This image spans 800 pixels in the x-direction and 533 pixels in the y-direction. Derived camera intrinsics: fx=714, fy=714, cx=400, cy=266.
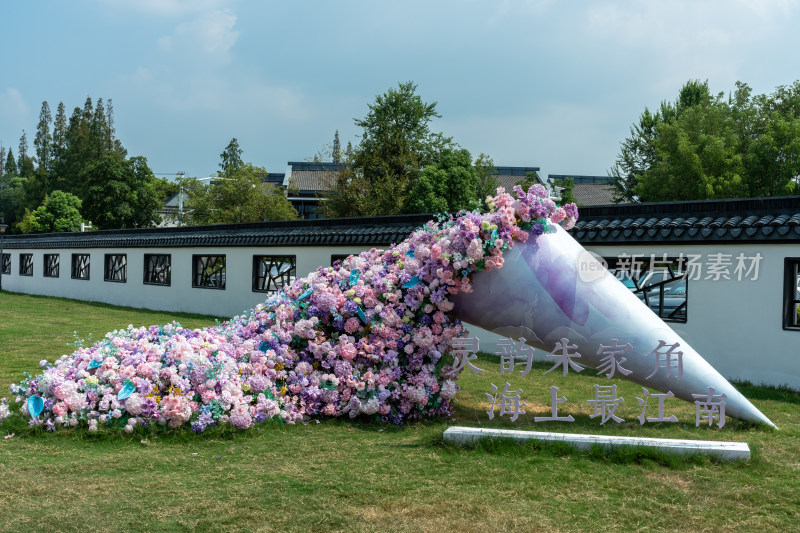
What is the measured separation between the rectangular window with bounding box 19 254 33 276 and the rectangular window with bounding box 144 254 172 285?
36.1ft

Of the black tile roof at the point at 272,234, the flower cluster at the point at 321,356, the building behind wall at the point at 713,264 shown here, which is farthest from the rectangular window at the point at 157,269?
the flower cluster at the point at 321,356

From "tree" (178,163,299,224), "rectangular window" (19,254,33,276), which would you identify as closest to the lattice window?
"rectangular window" (19,254,33,276)

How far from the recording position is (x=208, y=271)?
71.2 ft

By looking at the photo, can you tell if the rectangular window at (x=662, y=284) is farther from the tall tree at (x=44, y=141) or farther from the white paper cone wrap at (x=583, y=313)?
the tall tree at (x=44, y=141)

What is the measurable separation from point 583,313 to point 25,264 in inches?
1266

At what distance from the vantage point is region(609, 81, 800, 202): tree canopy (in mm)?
29578

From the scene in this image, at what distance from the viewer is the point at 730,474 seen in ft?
17.2

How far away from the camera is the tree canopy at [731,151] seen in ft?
97.0

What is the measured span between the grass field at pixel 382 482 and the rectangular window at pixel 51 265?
2575 cm

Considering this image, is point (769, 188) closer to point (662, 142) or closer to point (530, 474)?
point (662, 142)

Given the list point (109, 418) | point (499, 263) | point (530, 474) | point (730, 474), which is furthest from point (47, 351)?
point (730, 474)

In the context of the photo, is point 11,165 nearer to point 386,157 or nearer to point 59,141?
point 59,141

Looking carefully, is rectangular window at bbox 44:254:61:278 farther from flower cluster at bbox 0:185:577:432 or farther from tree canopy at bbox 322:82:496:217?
flower cluster at bbox 0:185:577:432

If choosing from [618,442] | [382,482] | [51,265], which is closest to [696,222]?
[618,442]
